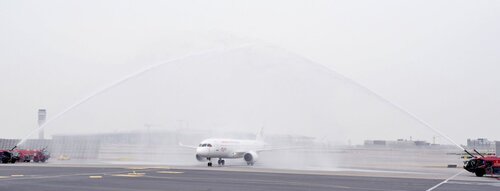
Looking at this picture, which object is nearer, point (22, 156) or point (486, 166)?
point (486, 166)

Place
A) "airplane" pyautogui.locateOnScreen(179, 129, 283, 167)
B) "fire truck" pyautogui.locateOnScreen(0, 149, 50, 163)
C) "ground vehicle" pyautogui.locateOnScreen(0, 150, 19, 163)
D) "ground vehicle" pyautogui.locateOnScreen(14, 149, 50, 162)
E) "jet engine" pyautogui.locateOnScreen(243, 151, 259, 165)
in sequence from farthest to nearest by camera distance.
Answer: "jet engine" pyautogui.locateOnScreen(243, 151, 259, 165), "ground vehicle" pyautogui.locateOnScreen(14, 149, 50, 162), "airplane" pyautogui.locateOnScreen(179, 129, 283, 167), "fire truck" pyautogui.locateOnScreen(0, 149, 50, 163), "ground vehicle" pyautogui.locateOnScreen(0, 150, 19, 163)

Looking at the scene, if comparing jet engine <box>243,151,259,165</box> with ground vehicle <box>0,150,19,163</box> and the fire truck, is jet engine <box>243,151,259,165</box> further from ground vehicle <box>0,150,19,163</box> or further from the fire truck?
ground vehicle <box>0,150,19,163</box>

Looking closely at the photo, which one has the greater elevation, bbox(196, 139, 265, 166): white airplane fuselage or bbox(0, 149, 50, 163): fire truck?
bbox(196, 139, 265, 166): white airplane fuselage

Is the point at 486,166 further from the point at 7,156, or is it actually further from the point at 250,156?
the point at 7,156

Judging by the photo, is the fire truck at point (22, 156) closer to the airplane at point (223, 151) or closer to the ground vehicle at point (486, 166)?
the airplane at point (223, 151)

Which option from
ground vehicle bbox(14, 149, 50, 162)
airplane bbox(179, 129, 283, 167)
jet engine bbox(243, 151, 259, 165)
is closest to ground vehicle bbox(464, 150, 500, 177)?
jet engine bbox(243, 151, 259, 165)

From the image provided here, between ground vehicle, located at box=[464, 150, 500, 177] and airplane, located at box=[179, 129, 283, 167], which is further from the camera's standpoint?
airplane, located at box=[179, 129, 283, 167]

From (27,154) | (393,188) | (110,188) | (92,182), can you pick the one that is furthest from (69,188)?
(27,154)

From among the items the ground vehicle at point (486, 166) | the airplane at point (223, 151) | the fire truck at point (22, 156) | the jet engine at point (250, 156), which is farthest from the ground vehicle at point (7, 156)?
the ground vehicle at point (486, 166)

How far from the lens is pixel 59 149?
71188 millimetres

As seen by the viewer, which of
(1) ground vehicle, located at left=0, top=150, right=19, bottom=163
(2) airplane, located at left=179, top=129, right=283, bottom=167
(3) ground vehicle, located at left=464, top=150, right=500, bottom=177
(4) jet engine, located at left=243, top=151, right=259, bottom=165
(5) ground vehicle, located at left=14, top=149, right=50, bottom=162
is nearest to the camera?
(3) ground vehicle, located at left=464, top=150, right=500, bottom=177

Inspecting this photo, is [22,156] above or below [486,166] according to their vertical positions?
below

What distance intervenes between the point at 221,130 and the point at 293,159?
39.3 ft

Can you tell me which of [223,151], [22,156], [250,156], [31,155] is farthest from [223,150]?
[22,156]
